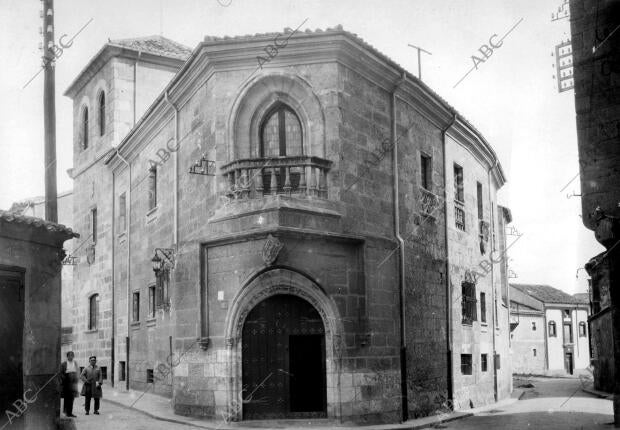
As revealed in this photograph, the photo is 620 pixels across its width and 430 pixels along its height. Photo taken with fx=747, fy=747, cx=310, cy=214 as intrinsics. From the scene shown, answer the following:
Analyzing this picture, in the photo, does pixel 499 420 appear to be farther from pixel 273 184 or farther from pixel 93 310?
pixel 93 310

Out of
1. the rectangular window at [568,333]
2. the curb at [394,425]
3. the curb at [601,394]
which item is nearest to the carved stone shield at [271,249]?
the curb at [394,425]

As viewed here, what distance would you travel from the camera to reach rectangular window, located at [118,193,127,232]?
23609 millimetres

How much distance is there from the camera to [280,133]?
15289 millimetres

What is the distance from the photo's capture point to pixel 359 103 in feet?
51.6

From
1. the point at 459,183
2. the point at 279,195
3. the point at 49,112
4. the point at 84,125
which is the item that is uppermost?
the point at 84,125

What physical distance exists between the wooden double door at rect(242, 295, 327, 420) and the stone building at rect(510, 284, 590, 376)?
49.8m

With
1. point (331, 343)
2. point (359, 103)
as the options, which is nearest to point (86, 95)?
point (359, 103)

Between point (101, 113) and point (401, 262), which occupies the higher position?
point (101, 113)

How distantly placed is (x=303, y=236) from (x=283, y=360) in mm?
2455

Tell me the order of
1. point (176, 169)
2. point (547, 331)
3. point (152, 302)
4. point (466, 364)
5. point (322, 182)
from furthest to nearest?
point (547, 331)
point (152, 302)
point (466, 364)
point (176, 169)
point (322, 182)

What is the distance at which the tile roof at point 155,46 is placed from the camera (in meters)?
25.7

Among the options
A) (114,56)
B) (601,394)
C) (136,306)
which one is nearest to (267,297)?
(136,306)

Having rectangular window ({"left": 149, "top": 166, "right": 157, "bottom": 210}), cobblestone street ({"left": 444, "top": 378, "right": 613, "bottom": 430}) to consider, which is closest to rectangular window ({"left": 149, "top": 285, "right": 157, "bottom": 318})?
rectangular window ({"left": 149, "top": 166, "right": 157, "bottom": 210})

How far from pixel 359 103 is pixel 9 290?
312 inches
